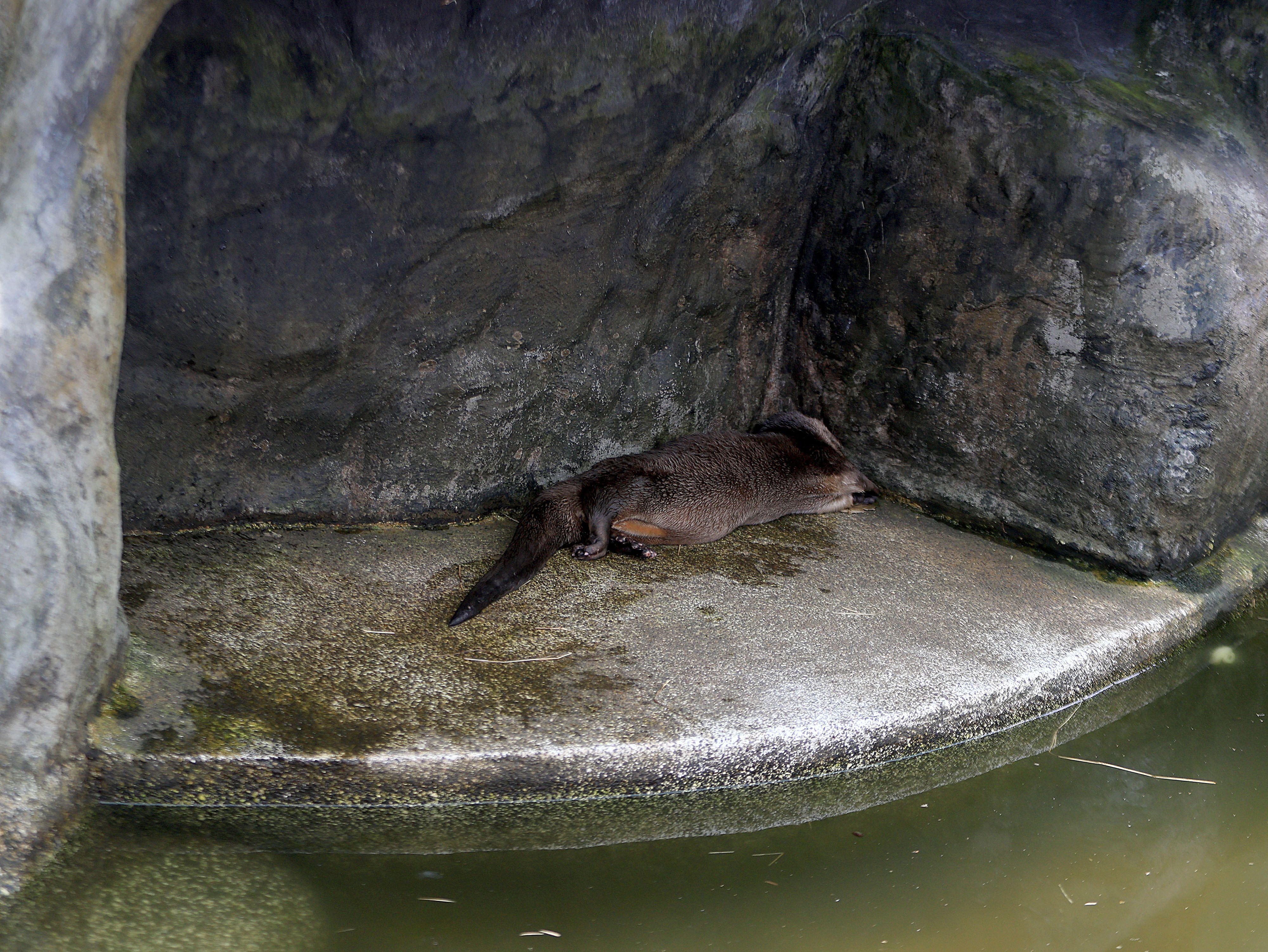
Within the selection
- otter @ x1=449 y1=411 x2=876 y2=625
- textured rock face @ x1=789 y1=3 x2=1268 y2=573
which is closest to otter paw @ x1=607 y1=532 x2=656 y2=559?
otter @ x1=449 y1=411 x2=876 y2=625

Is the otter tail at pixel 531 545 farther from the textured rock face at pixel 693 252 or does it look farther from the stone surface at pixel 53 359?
the stone surface at pixel 53 359

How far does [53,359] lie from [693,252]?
6.19ft

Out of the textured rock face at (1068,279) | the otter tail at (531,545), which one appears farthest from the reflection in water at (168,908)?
the textured rock face at (1068,279)

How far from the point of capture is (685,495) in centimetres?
308

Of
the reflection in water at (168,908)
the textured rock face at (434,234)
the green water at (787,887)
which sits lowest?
the reflection in water at (168,908)

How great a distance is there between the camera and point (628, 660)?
97.6 inches

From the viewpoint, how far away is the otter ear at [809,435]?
343 centimetres

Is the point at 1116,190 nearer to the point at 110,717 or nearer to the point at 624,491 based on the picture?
the point at 624,491

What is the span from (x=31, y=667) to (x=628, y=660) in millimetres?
1183

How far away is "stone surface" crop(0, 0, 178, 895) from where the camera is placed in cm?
175

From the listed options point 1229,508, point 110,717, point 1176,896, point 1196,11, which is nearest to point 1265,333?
point 1229,508

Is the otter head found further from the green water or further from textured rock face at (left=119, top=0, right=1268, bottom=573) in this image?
the green water

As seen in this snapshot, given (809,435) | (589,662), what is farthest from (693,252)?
(589,662)

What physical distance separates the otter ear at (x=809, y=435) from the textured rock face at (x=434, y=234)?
360 mm
